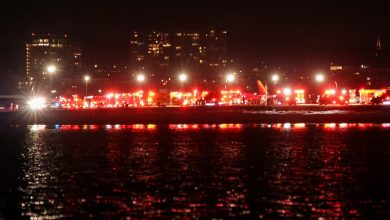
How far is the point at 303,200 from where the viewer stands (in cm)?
1289

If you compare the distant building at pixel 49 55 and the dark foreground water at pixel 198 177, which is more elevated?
the distant building at pixel 49 55

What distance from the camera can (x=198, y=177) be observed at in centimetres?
1623

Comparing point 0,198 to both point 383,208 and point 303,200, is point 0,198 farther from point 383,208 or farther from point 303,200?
point 383,208

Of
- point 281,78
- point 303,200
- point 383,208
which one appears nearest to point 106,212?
point 303,200

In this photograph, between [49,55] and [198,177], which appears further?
[49,55]

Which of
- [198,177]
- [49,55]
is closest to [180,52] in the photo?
[49,55]

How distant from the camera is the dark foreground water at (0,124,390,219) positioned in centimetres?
1220

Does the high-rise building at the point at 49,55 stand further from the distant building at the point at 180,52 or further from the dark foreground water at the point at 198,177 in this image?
the dark foreground water at the point at 198,177

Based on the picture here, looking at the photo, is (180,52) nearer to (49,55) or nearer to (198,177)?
(49,55)

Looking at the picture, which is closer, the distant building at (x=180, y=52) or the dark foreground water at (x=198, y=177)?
the dark foreground water at (x=198, y=177)

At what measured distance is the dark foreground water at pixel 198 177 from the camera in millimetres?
12203

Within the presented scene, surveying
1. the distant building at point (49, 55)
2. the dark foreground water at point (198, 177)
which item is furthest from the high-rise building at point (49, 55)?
the dark foreground water at point (198, 177)

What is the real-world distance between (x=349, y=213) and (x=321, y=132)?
798 inches

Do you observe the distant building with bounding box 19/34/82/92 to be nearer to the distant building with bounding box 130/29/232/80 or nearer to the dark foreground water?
the distant building with bounding box 130/29/232/80
